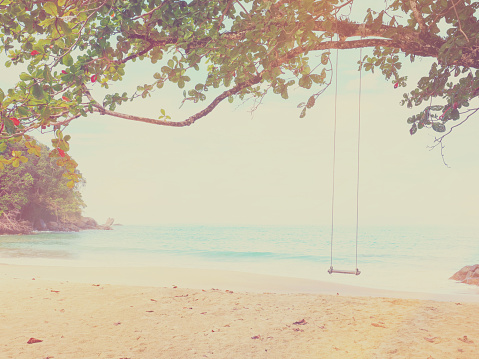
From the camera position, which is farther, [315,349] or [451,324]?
[451,324]

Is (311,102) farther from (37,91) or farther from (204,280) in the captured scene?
(204,280)

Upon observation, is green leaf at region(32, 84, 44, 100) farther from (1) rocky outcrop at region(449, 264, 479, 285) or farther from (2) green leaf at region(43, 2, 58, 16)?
(1) rocky outcrop at region(449, 264, 479, 285)

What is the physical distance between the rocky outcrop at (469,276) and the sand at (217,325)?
519cm

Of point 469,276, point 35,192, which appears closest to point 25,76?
point 469,276

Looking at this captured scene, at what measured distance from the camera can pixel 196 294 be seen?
6.61 m

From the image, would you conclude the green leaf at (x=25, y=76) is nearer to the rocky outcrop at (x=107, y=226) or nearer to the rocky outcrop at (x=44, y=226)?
the rocky outcrop at (x=44, y=226)

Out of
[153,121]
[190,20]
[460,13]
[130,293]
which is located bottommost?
[130,293]

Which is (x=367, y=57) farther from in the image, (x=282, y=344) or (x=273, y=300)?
(x=273, y=300)

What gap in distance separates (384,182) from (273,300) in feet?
105

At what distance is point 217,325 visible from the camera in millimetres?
4859

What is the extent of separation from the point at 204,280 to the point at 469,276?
725 centimetres

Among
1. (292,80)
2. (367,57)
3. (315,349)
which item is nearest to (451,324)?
(315,349)

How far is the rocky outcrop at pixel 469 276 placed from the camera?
10663 mm

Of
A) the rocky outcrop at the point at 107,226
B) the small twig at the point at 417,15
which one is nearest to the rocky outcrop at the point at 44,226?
the rocky outcrop at the point at 107,226
